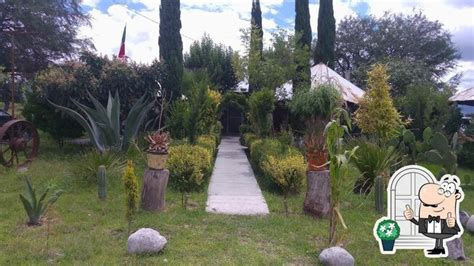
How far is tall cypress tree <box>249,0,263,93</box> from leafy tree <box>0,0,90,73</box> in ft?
31.8

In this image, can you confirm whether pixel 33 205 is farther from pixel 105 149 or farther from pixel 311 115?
pixel 311 115

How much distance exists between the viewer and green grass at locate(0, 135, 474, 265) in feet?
17.3

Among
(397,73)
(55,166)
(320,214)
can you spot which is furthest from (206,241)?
(397,73)

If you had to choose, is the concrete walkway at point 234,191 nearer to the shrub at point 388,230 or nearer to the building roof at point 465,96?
the shrub at point 388,230

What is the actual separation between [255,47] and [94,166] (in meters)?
14.9

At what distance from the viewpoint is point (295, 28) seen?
Result: 933 inches

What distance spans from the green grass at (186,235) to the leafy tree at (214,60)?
59.0ft

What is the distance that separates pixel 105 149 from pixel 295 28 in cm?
1539

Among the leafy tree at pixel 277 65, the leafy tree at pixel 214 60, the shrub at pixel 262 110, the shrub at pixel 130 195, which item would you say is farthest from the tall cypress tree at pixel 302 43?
the shrub at pixel 130 195

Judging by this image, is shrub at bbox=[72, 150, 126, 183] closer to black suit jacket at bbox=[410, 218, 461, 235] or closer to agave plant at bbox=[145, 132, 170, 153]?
agave plant at bbox=[145, 132, 170, 153]

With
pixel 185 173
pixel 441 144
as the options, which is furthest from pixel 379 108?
pixel 185 173

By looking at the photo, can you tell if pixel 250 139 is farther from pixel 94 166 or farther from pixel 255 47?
pixel 255 47

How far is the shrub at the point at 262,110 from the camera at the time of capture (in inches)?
551

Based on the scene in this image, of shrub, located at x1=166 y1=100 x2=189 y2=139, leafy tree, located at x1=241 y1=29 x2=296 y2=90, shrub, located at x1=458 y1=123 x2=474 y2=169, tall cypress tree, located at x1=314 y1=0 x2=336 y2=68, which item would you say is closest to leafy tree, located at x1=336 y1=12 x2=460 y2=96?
tall cypress tree, located at x1=314 y1=0 x2=336 y2=68
